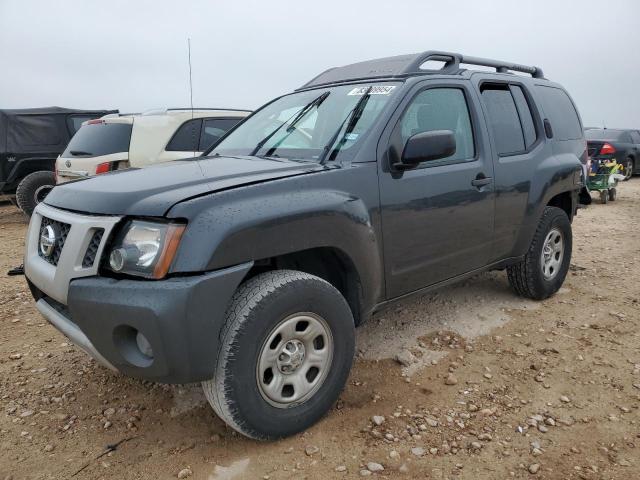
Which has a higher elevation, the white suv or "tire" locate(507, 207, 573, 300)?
the white suv

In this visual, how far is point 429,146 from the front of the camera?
8.67ft

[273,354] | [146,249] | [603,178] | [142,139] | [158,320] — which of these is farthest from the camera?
[603,178]

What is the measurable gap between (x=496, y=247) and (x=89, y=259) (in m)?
2.66

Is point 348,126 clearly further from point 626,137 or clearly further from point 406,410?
point 626,137

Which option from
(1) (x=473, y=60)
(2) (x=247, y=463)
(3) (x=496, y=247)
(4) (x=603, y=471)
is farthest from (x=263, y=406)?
(1) (x=473, y=60)

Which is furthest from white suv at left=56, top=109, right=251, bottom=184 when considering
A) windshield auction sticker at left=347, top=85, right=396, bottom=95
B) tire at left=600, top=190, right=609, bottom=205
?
tire at left=600, top=190, right=609, bottom=205

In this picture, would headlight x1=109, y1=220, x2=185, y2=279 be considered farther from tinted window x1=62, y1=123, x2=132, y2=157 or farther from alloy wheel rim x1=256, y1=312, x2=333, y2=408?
tinted window x1=62, y1=123, x2=132, y2=157

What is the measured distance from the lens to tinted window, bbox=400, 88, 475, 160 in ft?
9.93

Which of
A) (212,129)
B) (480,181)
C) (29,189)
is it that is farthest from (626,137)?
(29,189)

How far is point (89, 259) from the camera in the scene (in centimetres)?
211

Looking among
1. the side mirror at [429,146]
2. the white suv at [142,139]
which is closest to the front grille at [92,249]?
the side mirror at [429,146]

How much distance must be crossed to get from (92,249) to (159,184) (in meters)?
0.42

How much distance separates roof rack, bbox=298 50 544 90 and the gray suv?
0.02 meters

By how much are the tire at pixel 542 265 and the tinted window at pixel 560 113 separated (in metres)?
0.69
